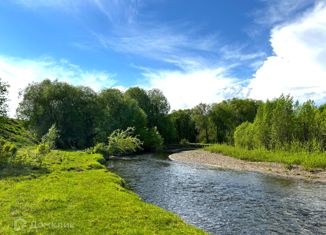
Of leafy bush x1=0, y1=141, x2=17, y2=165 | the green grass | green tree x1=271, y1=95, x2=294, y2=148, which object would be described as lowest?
the green grass

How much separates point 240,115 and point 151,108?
4064 cm

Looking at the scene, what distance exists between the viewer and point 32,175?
25.5 m

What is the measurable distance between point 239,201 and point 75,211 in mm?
14403

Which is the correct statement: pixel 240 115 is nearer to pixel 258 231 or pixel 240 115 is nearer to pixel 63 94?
pixel 63 94

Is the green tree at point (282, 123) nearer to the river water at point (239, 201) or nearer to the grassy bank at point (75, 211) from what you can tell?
the river water at point (239, 201)

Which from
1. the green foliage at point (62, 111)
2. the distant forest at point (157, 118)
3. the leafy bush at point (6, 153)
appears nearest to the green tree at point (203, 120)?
the distant forest at point (157, 118)

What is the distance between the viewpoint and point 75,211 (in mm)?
15164

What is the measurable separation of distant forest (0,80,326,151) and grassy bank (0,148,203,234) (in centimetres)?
1978

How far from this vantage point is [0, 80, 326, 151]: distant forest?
189 feet

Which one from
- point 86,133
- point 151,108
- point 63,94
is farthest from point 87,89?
point 151,108

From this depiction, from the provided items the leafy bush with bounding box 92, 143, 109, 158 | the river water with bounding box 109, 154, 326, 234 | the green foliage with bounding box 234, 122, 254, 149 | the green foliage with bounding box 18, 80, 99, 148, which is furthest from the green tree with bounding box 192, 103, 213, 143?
the river water with bounding box 109, 154, 326, 234

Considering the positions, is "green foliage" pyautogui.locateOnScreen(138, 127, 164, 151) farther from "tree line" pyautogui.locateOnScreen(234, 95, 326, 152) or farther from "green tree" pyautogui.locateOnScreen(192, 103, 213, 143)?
"green tree" pyautogui.locateOnScreen(192, 103, 213, 143)

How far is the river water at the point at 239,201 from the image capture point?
60.2ft

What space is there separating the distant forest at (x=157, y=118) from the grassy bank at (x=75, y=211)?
1978 centimetres
